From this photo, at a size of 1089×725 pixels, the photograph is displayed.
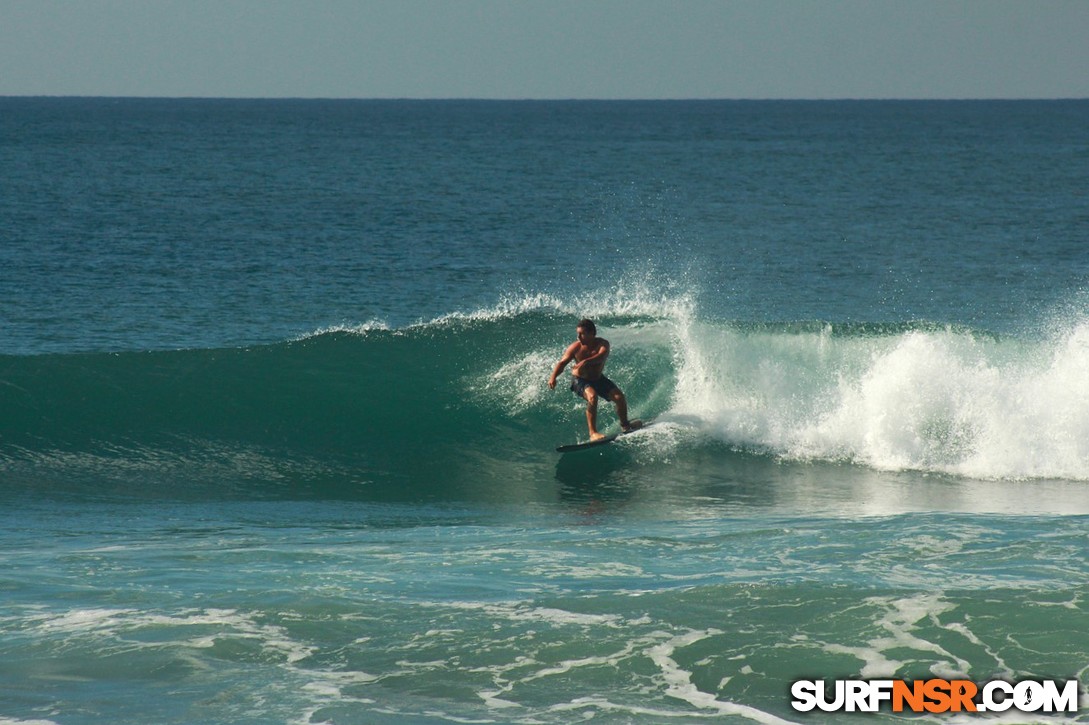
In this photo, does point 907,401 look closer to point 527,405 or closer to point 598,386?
point 598,386

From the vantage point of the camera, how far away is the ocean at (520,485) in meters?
7.77

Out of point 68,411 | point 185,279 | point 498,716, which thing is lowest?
point 498,716

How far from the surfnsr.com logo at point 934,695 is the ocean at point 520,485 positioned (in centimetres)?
11

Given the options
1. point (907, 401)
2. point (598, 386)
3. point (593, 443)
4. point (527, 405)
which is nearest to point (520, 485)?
point (593, 443)

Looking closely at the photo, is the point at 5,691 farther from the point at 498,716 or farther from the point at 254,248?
the point at 254,248

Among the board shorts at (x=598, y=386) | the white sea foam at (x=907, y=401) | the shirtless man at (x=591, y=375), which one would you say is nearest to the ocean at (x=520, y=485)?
the white sea foam at (x=907, y=401)

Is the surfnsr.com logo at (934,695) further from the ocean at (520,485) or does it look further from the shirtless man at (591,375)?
the shirtless man at (591,375)

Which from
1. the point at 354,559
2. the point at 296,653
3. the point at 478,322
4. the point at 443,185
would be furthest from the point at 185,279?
the point at 443,185

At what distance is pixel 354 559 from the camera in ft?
33.5

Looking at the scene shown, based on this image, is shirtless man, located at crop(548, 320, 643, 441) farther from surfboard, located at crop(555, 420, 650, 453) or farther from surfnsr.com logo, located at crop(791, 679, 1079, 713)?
surfnsr.com logo, located at crop(791, 679, 1079, 713)

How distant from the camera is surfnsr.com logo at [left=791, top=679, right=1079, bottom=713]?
7.24 meters

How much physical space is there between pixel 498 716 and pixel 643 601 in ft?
6.39

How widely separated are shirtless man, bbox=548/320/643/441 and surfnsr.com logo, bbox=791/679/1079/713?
21.6 feet

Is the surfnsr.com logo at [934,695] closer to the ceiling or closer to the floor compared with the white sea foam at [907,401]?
closer to the floor
